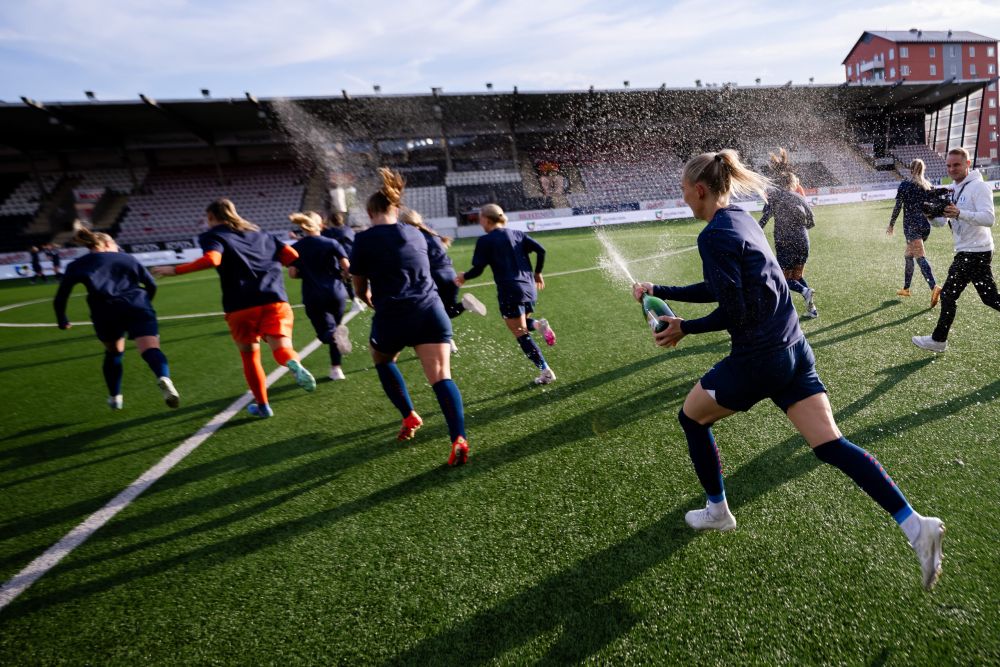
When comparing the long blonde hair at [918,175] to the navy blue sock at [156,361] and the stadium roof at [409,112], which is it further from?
the stadium roof at [409,112]

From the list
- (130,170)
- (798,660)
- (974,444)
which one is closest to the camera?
(798,660)

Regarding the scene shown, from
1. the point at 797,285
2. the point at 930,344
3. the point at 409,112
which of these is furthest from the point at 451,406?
the point at 409,112

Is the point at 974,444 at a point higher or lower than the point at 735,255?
lower

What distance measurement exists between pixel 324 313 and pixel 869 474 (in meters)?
→ 5.37

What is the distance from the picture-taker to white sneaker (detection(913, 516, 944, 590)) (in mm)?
2139

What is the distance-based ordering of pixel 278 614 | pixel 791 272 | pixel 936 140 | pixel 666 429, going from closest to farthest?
pixel 278 614
pixel 666 429
pixel 791 272
pixel 936 140

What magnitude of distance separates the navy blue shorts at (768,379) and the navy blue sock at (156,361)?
5031 mm

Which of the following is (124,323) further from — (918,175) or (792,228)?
(918,175)

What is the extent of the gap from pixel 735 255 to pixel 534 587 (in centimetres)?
179

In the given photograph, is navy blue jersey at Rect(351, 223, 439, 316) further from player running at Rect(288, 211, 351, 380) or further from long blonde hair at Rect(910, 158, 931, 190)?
long blonde hair at Rect(910, 158, 931, 190)

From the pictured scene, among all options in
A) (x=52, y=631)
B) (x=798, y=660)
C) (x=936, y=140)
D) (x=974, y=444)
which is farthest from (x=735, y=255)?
(x=936, y=140)

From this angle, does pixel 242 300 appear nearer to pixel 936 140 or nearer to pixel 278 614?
pixel 278 614

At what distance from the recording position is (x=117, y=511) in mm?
3496

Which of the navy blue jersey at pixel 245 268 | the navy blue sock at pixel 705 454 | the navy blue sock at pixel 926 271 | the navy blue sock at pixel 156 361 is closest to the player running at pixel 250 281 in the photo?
the navy blue jersey at pixel 245 268
